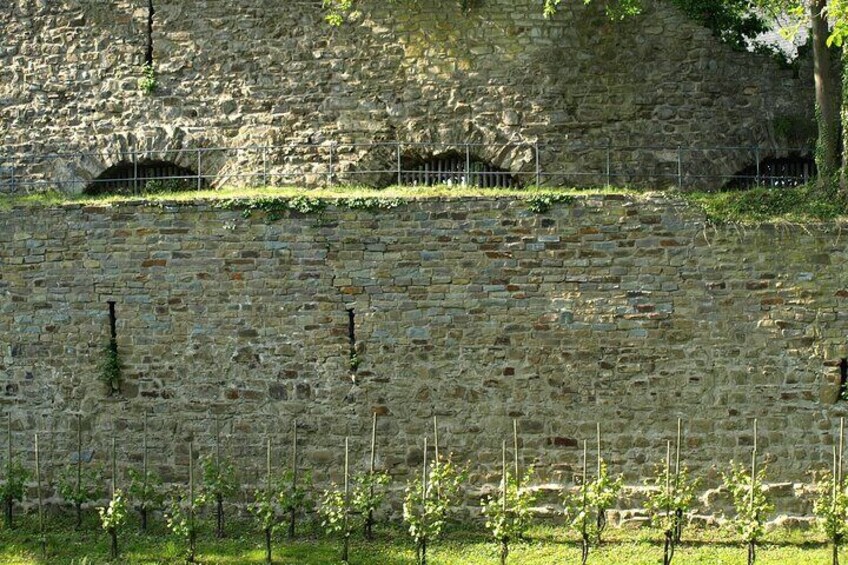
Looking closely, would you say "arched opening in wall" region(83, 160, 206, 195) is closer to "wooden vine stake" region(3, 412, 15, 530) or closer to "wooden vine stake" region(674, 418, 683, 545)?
"wooden vine stake" region(3, 412, 15, 530)

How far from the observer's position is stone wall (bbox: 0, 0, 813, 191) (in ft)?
55.0

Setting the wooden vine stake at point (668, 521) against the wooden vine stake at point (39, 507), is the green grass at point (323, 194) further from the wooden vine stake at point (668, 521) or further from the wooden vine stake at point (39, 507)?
the wooden vine stake at point (668, 521)

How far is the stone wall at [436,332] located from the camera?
551 inches

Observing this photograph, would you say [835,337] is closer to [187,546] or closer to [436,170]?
[436,170]

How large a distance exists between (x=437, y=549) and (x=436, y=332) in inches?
93.8

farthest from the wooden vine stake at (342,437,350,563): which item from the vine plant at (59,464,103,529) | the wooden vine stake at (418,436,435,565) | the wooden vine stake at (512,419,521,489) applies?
the vine plant at (59,464,103,529)

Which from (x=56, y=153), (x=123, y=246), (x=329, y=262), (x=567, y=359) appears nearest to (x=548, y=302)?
(x=567, y=359)

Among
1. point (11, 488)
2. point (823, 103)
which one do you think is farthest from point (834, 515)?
point (11, 488)

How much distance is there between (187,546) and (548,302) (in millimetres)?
4682

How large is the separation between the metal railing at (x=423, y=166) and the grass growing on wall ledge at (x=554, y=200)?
147 centimetres

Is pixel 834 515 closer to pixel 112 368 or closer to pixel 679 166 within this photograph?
pixel 679 166

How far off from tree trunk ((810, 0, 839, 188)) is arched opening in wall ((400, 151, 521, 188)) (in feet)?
12.6

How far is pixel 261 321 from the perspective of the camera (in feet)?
48.1

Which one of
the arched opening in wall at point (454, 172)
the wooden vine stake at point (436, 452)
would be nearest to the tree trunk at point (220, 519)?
the wooden vine stake at point (436, 452)
